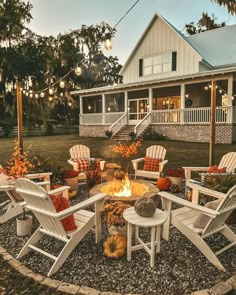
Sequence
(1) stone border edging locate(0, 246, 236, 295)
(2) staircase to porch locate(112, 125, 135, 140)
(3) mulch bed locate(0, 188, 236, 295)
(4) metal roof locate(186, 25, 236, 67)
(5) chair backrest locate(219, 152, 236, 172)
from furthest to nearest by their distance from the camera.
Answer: (4) metal roof locate(186, 25, 236, 67) → (2) staircase to porch locate(112, 125, 135, 140) → (5) chair backrest locate(219, 152, 236, 172) → (3) mulch bed locate(0, 188, 236, 295) → (1) stone border edging locate(0, 246, 236, 295)

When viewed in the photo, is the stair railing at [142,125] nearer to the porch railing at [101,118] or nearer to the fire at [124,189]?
the porch railing at [101,118]

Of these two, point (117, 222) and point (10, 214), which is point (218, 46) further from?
point (10, 214)

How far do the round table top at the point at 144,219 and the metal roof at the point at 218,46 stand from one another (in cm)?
1556

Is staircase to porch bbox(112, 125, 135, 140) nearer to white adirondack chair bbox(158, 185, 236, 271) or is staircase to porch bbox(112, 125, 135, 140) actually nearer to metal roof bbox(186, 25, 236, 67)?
metal roof bbox(186, 25, 236, 67)

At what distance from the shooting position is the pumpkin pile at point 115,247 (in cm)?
296

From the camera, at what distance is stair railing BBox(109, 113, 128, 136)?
17.1m

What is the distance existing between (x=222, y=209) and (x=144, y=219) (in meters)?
0.84

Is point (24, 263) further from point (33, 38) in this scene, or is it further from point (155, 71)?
point (33, 38)

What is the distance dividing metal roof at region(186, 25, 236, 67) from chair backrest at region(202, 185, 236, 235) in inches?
603

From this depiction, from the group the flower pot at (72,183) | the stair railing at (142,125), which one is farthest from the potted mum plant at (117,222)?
the stair railing at (142,125)

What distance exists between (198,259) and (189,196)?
72.1 inches

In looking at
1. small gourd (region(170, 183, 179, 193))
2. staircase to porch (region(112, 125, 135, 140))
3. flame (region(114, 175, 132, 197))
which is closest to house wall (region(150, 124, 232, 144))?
staircase to porch (region(112, 125, 135, 140))

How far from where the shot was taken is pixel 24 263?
290 centimetres

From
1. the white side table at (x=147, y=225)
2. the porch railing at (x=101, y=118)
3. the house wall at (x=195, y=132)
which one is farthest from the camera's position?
the porch railing at (x=101, y=118)
